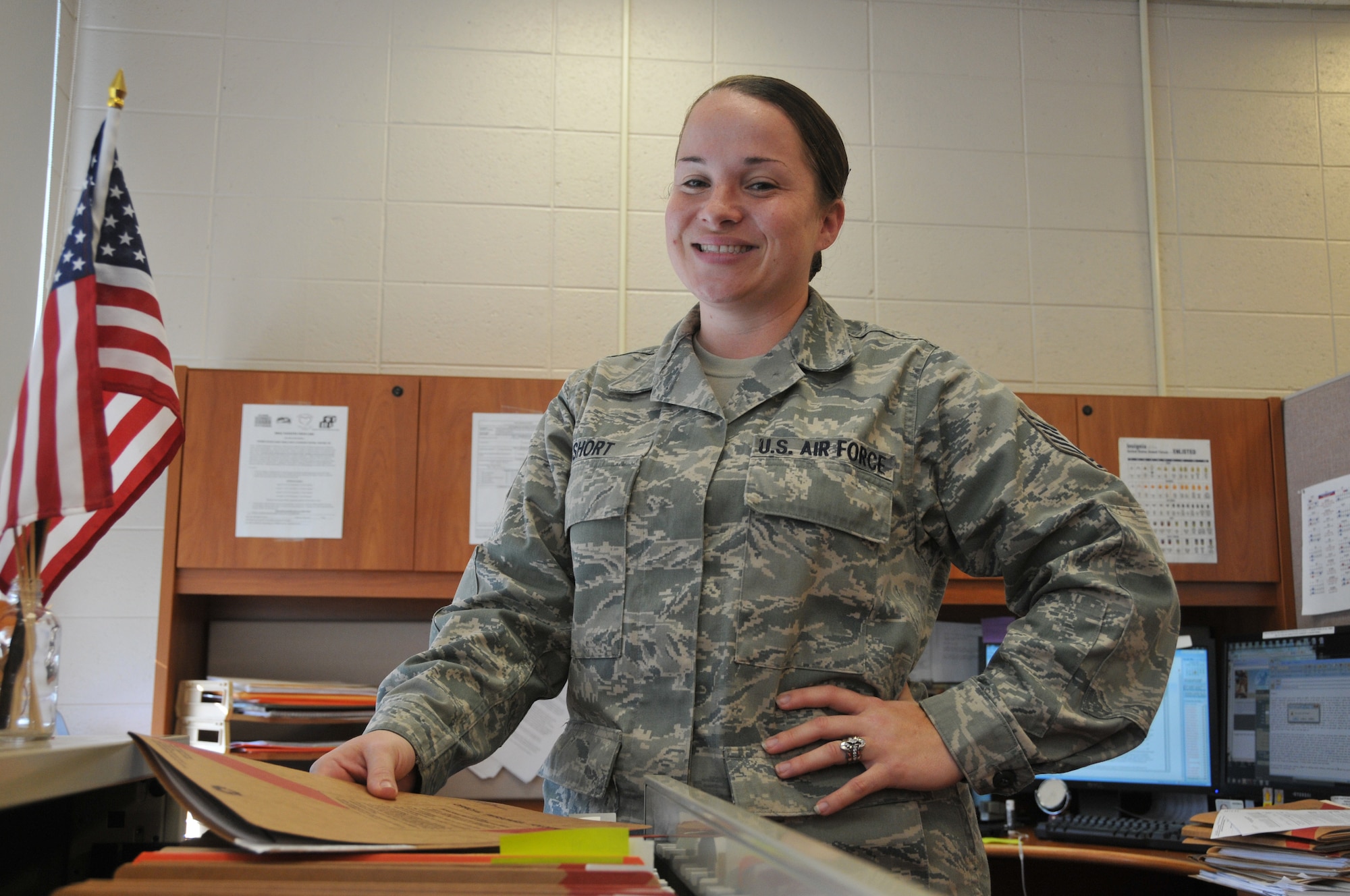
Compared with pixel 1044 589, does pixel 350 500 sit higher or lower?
higher

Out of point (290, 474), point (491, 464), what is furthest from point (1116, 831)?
point (290, 474)

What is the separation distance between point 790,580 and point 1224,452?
2205 millimetres

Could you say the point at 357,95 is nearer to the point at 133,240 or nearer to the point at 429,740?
the point at 133,240

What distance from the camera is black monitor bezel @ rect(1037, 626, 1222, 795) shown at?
2.65m

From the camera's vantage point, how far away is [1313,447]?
2.79m

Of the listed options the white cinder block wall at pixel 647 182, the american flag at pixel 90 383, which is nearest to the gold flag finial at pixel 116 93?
the american flag at pixel 90 383

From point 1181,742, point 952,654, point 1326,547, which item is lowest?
point 1181,742

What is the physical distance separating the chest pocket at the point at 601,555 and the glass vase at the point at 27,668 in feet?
1.67

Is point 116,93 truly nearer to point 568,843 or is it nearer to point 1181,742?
point 568,843

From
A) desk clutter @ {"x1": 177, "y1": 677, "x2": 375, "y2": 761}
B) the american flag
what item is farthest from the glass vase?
desk clutter @ {"x1": 177, "y1": 677, "x2": 375, "y2": 761}

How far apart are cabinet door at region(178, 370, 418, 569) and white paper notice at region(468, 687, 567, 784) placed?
0.57 meters

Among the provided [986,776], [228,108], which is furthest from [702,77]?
[986,776]

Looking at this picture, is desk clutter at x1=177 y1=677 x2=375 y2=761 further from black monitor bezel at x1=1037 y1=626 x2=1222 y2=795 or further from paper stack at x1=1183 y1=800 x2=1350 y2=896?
paper stack at x1=1183 y1=800 x2=1350 y2=896

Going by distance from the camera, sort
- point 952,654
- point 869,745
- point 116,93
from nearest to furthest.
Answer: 1. point 869,745
2. point 116,93
3. point 952,654
